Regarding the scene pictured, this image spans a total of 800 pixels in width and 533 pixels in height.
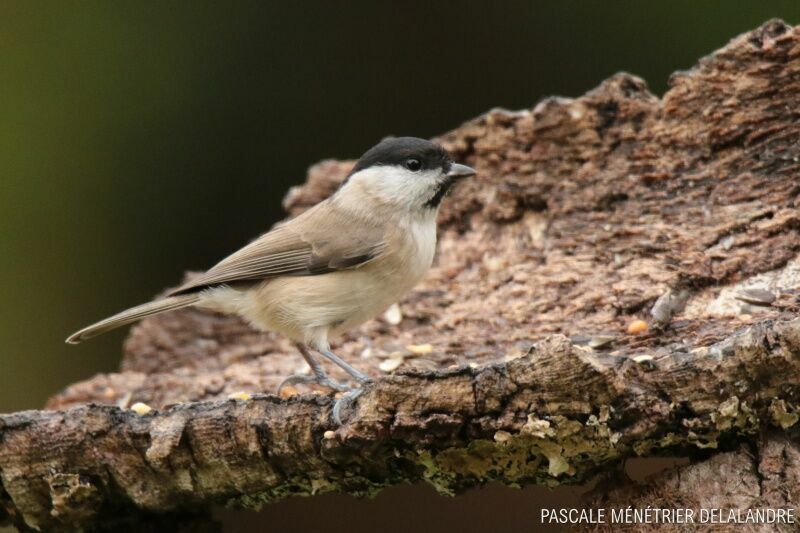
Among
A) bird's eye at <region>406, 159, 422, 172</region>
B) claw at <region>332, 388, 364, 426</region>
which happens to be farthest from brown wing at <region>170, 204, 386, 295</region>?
claw at <region>332, 388, 364, 426</region>

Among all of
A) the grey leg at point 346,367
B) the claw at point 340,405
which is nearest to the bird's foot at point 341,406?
the claw at point 340,405

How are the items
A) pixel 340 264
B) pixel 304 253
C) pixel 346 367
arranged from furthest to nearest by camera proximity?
pixel 304 253 → pixel 340 264 → pixel 346 367

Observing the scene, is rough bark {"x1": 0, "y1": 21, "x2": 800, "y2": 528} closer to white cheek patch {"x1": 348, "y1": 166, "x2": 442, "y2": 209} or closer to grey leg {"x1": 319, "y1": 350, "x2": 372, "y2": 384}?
grey leg {"x1": 319, "y1": 350, "x2": 372, "y2": 384}

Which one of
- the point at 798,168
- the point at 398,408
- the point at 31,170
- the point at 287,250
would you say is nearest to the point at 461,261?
the point at 287,250

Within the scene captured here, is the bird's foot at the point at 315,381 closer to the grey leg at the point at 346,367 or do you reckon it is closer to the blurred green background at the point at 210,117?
the grey leg at the point at 346,367

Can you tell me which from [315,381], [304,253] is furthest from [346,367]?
[304,253]

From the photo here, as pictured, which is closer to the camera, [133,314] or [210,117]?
[133,314]

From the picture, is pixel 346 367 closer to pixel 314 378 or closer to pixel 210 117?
pixel 314 378
